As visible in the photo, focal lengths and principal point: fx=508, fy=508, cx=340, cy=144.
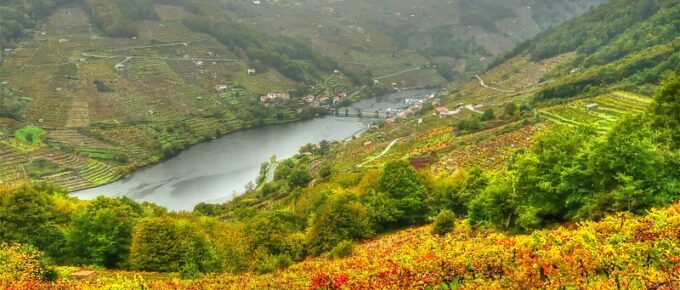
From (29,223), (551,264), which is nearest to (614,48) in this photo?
(551,264)

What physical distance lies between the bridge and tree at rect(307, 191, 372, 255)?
9725 centimetres

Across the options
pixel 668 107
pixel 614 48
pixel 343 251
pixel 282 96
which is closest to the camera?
pixel 668 107

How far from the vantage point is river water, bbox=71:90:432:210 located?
80.2 meters

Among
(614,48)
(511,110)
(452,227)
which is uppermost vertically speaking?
(452,227)

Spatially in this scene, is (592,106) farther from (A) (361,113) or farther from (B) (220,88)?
(B) (220,88)

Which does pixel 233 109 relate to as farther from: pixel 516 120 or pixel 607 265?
pixel 607 265

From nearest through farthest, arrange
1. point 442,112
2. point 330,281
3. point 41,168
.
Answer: point 330,281 < point 41,168 < point 442,112

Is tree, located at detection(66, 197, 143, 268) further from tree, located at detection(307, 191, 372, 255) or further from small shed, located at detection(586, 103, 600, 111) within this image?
small shed, located at detection(586, 103, 600, 111)

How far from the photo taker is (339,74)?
17438 cm

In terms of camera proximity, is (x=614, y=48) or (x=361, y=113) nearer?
(x=614, y=48)

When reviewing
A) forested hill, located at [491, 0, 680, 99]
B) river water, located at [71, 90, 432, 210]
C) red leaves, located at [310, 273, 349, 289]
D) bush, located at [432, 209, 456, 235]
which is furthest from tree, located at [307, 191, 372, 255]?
river water, located at [71, 90, 432, 210]

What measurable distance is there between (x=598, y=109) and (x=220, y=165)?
211ft

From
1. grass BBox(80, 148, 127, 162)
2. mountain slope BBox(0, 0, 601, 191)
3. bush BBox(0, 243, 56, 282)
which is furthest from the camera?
mountain slope BBox(0, 0, 601, 191)

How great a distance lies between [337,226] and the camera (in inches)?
1224
